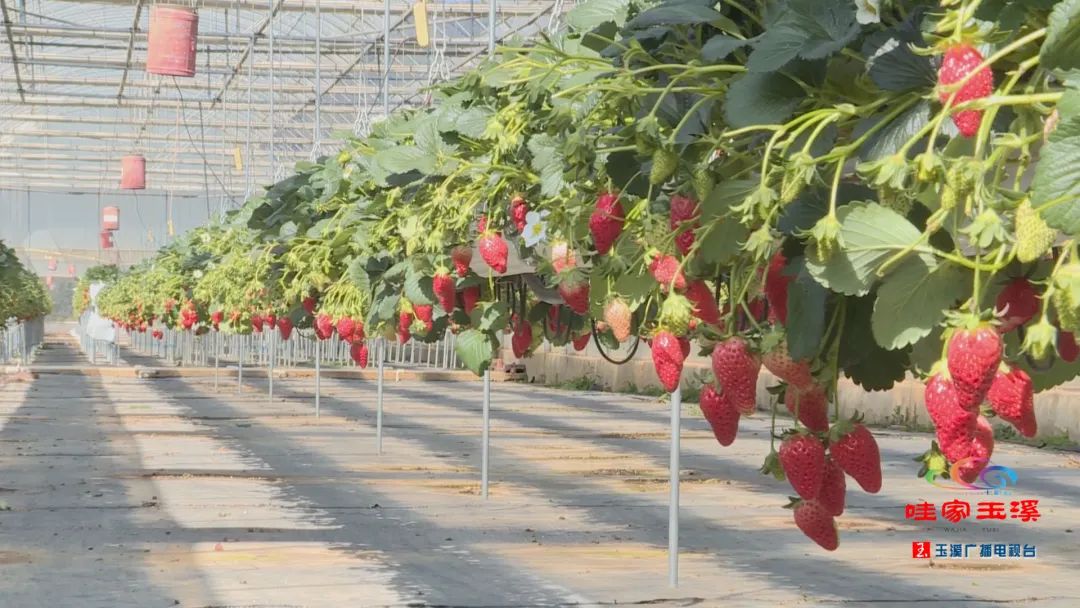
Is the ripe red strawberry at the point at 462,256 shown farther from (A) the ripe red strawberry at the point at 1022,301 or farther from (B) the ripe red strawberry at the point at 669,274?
(A) the ripe red strawberry at the point at 1022,301

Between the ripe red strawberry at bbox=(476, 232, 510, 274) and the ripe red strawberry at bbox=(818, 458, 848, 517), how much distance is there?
7.74 feet

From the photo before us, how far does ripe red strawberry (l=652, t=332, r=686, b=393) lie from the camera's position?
2.15 metres

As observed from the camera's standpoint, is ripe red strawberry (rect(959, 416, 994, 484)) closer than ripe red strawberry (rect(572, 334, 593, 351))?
Yes

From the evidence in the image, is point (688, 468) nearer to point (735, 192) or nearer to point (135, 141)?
point (735, 192)

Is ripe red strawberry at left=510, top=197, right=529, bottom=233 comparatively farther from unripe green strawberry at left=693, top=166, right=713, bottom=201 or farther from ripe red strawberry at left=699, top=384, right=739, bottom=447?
ripe red strawberry at left=699, top=384, right=739, bottom=447

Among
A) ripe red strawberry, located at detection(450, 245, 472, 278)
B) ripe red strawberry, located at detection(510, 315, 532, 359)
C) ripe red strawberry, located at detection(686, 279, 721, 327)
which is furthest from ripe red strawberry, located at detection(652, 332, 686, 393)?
ripe red strawberry, located at detection(510, 315, 532, 359)

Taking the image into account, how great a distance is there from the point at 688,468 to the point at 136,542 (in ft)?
19.6

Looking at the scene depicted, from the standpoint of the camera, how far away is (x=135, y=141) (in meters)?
41.0

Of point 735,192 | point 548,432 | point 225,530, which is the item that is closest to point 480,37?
point 548,432

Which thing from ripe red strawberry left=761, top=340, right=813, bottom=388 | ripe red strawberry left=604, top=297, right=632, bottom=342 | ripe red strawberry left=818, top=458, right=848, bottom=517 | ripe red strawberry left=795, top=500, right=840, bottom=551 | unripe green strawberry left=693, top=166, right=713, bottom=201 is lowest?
ripe red strawberry left=795, top=500, right=840, bottom=551

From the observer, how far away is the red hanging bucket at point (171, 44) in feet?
38.5

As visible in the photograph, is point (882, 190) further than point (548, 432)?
No

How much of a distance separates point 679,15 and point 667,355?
1.58 ft

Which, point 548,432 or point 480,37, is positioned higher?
point 480,37
